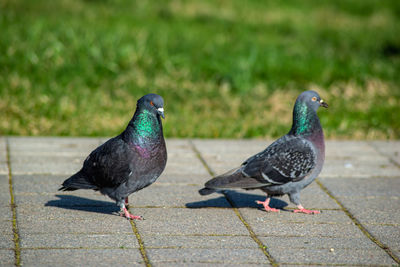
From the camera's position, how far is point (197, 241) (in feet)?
15.5

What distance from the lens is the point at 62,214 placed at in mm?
5344

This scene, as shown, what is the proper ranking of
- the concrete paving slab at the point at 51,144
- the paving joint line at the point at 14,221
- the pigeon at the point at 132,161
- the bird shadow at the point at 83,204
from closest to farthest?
the paving joint line at the point at 14,221 → the pigeon at the point at 132,161 → the bird shadow at the point at 83,204 → the concrete paving slab at the point at 51,144

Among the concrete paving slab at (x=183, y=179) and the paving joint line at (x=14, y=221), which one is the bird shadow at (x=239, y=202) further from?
the paving joint line at (x=14, y=221)

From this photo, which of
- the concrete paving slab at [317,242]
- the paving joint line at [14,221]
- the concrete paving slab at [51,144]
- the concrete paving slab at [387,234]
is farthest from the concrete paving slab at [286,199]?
the concrete paving slab at [51,144]

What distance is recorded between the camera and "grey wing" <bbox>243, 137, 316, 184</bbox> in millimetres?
5430

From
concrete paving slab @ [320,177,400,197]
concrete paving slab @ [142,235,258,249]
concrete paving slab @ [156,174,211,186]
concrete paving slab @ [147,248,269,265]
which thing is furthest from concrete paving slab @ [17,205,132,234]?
concrete paving slab @ [320,177,400,197]

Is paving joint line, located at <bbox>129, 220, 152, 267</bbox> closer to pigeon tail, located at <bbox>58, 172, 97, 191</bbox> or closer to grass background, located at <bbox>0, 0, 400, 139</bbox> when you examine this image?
pigeon tail, located at <bbox>58, 172, 97, 191</bbox>

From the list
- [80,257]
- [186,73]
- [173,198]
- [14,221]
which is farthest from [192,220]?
[186,73]

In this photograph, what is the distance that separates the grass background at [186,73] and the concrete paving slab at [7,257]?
408cm

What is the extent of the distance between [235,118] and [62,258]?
219 inches

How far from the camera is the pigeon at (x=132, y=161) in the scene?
5172 mm

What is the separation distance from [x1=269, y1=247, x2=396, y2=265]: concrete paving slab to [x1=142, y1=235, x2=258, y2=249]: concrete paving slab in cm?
26

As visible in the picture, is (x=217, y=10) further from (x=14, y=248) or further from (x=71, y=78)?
(x=14, y=248)

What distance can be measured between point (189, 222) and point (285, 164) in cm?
100
